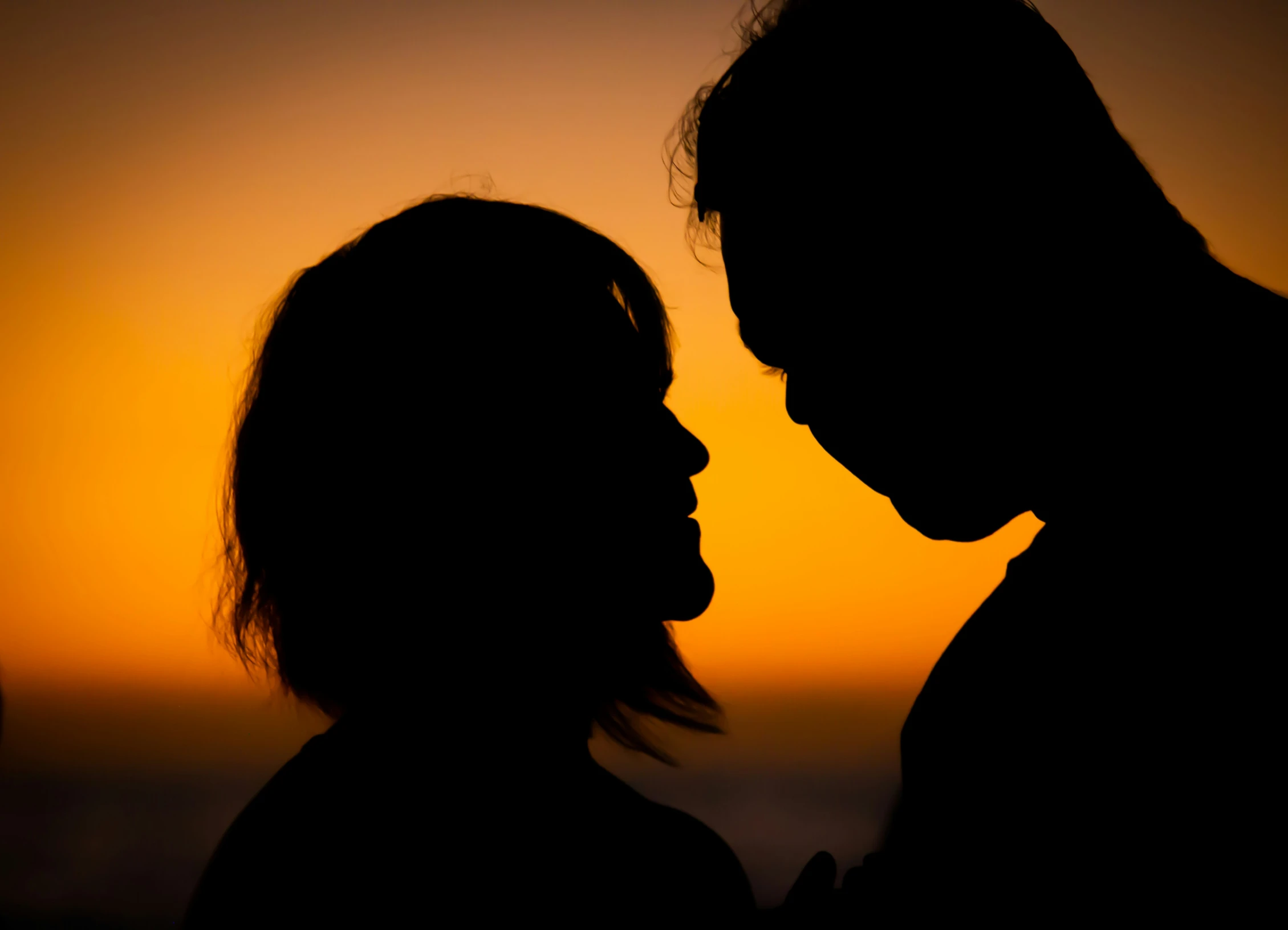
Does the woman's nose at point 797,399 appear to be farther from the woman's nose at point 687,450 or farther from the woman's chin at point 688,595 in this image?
the woman's chin at point 688,595

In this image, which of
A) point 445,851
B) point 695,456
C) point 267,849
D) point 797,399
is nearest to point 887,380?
point 797,399

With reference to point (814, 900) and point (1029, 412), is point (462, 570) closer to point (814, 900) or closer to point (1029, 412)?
point (814, 900)

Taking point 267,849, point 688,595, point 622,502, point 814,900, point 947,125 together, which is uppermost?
point 947,125

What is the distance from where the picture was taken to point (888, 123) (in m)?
1.32

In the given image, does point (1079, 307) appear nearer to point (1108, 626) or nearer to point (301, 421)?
point (1108, 626)

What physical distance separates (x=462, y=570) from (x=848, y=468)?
73 centimetres

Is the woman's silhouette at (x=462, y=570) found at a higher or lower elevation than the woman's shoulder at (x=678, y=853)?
higher

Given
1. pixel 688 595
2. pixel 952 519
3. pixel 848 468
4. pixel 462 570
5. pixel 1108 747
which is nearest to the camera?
pixel 1108 747

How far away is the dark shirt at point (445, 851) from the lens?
0.95 meters

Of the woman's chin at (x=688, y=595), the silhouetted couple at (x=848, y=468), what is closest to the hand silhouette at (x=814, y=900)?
the silhouetted couple at (x=848, y=468)

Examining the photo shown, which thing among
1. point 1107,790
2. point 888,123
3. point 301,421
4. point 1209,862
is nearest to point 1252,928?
point 1209,862

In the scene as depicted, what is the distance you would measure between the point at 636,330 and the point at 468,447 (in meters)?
0.36

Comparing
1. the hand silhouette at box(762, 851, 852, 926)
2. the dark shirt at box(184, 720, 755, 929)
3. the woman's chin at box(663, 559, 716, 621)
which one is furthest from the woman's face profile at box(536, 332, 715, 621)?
the hand silhouette at box(762, 851, 852, 926)

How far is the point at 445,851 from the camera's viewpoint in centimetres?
100
